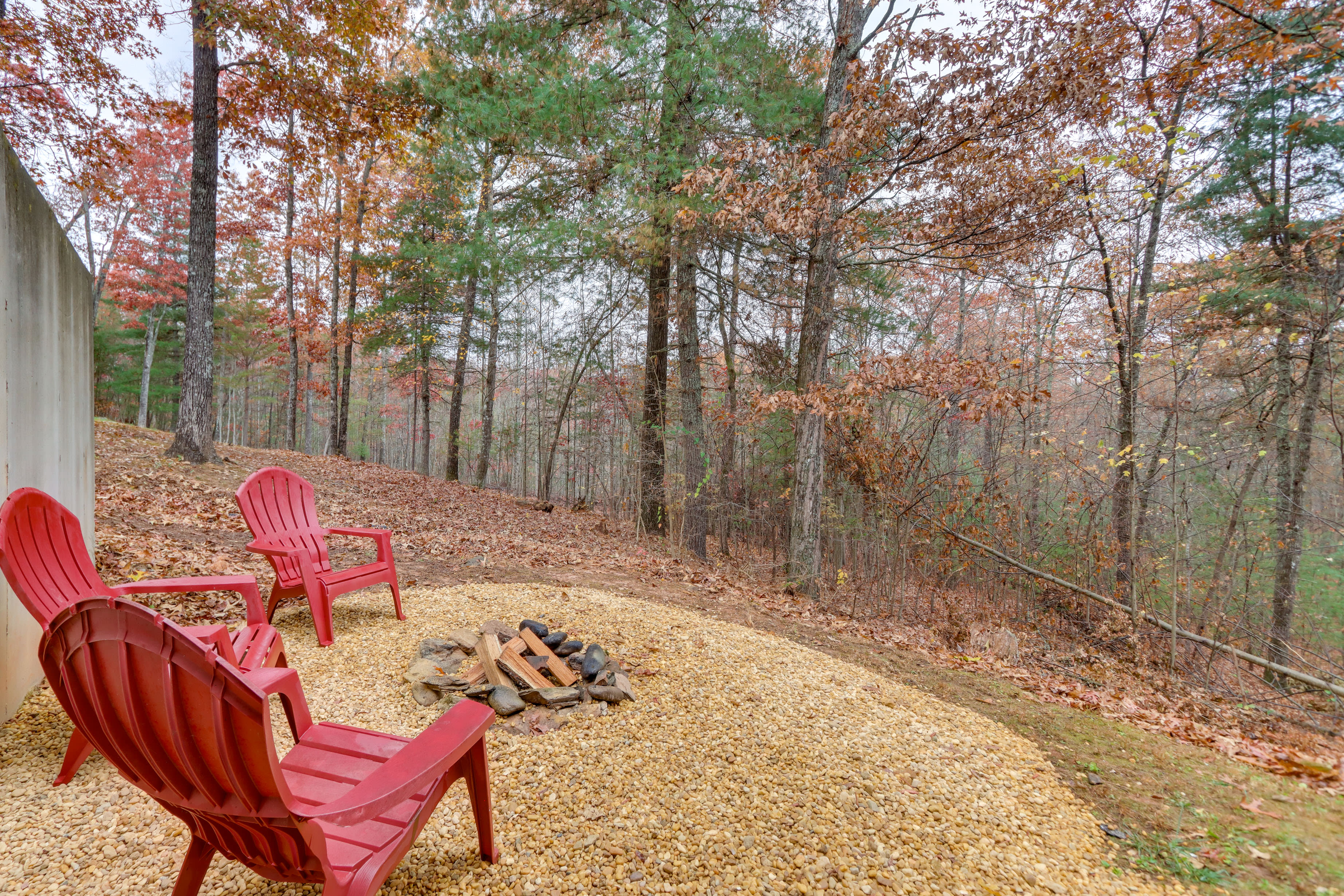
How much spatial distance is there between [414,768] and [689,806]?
1044mm

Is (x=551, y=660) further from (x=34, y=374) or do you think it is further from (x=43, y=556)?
(x=34, y=374)

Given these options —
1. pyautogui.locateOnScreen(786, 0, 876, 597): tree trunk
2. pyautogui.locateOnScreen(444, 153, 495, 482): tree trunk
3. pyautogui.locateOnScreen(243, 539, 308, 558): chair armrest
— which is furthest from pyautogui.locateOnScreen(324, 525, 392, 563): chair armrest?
pyautogui.locateOnScreen(444, 153, 495, 482): tree trunk

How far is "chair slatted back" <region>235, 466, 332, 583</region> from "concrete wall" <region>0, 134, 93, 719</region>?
0.70 metres

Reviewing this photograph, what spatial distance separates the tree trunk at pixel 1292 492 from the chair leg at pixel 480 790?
697 centimetres

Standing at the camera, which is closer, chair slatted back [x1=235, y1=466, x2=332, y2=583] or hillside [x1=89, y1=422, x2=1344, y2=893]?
hillside [x1=89, y1=422, x2=1344, y2=893]

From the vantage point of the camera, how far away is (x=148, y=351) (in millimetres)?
14508

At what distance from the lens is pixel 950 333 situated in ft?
41.0

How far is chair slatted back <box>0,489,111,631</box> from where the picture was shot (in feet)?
5.59

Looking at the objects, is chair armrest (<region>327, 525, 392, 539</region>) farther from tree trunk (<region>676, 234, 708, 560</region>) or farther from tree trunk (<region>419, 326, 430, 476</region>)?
tree trunk (<region>419, 326, 430, 476</region>)

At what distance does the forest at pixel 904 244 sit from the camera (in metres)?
4.82

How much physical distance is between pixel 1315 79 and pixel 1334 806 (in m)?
6.50

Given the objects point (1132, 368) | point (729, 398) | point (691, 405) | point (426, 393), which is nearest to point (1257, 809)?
point (1132, 368)

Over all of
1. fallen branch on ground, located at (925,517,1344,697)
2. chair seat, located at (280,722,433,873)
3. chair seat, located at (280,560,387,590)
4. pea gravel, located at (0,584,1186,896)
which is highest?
chair seat, located at (280,560,387,590)

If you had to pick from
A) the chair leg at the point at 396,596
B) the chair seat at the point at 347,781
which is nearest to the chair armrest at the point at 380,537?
the chair leg at the point at 396,596
